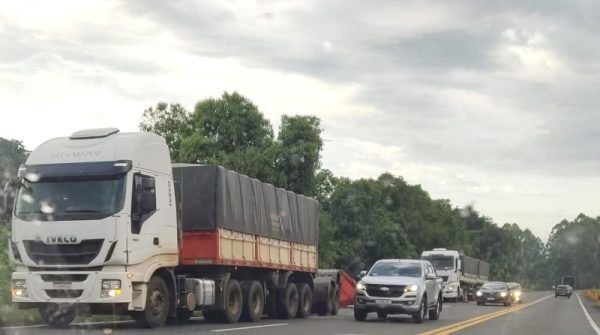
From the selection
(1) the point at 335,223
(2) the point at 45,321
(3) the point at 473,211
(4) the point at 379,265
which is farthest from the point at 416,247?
(2) the point at 45,321

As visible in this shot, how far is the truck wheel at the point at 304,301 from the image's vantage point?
2466 centimetres

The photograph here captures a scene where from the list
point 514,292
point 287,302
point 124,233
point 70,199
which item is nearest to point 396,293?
point 287,302

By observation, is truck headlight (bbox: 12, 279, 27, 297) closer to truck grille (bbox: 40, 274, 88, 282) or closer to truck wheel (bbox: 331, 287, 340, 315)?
truck grille (bbox: 40, 274, 88, 282)

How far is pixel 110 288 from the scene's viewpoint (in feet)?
51.0

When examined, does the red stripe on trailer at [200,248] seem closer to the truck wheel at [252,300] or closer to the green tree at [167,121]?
the truck wheel at [252,300]

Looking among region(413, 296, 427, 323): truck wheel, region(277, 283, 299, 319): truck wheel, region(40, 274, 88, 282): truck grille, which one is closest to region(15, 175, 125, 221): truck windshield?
region(40, 274, 88, 282): truck grille

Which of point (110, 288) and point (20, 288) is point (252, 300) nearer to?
point (110, 288)

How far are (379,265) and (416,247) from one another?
85.9m

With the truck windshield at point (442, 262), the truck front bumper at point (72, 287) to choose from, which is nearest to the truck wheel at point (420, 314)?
the truck front bumper at point (72, 287)

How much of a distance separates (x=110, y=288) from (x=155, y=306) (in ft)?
5.27

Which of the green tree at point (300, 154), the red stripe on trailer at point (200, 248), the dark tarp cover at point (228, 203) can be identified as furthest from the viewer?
the green tree at point (300, 154)

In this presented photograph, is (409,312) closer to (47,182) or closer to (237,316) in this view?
(237,316)

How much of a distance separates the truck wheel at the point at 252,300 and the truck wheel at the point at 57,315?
5608 mm

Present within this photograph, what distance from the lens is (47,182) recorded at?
16062 millimetres
